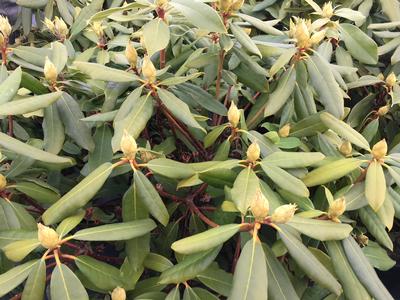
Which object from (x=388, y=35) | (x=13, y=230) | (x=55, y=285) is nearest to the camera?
(x=55, y=285)

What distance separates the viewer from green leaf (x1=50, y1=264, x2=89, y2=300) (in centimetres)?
70

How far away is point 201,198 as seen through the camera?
102 cm

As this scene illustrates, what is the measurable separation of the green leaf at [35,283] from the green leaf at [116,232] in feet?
0.23

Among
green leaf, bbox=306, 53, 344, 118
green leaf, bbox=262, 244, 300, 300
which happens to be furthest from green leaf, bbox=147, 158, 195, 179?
green leaf, bbox=306, 53, 344, 118

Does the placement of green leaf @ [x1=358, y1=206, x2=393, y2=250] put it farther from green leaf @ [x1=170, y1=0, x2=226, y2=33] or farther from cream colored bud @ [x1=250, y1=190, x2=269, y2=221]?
green leaf @ [x1=170, y1=0, x2=226, y2=33]

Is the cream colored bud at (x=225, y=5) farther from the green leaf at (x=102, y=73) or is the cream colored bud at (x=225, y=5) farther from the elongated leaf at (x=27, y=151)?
the elongated leaf at (x=27, y=151)

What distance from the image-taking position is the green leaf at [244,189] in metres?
0.73

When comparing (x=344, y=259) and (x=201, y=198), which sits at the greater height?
(x=344, y=259)

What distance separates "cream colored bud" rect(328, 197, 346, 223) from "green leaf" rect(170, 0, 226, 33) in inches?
14.3

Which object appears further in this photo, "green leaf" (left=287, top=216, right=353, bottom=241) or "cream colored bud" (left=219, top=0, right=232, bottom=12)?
"cream colored bud" (left=219, top=0, right=232, bottom=12)

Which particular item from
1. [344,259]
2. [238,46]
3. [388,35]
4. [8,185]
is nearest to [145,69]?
[238,46]

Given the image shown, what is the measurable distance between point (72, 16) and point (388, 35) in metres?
1.09

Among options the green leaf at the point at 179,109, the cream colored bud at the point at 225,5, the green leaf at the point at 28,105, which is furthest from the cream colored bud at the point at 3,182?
the cream colored bud at the point at 225,5

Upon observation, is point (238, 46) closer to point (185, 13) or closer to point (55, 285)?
point (185, 13)
